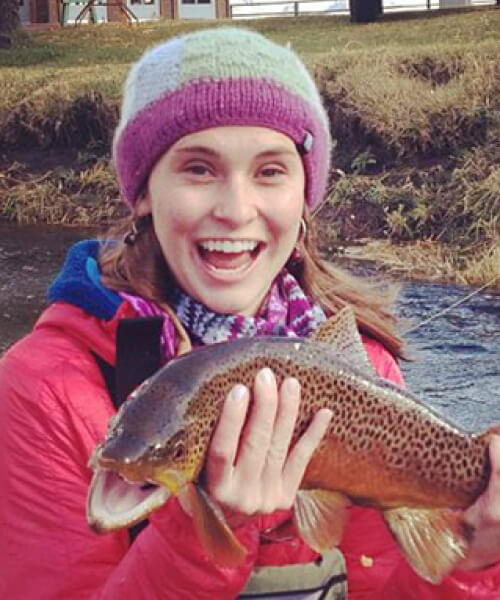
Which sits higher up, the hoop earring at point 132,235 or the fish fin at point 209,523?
the hoop earring at point 132,235

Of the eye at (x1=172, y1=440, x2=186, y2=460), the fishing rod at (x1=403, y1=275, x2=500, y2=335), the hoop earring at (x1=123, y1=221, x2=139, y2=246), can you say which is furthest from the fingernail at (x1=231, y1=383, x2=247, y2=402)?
the fishing rod at (x1=403, y1=275, x2=500, y2=335)

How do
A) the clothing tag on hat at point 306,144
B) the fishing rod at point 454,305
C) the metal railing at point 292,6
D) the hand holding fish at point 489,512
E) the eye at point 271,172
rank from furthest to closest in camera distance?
1. the metal railing at point 292,6
2. the fishing rod at point 454,305
3. the clothing tag on hat at point 306,144
4. the eye at point 271,172
5. the hand holding fish at point 489,512

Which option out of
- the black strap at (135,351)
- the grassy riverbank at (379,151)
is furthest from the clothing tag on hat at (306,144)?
the grassy riverbank at (379,151)

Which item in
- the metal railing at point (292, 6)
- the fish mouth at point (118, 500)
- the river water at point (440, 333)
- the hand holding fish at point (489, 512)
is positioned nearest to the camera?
the fish mouth at point (118, 500)

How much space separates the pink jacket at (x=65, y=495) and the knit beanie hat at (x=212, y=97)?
42 centimetres

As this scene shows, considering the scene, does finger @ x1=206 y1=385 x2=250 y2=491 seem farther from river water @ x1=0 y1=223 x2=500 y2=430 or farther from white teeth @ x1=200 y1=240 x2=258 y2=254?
river water @ x1=0 y1=223 x2=500 y2=430

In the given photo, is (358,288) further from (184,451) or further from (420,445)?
(184,451)

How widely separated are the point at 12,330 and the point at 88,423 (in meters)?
6.69

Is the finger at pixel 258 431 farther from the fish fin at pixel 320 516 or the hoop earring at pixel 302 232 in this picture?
the hoop earring at pixel 302 232

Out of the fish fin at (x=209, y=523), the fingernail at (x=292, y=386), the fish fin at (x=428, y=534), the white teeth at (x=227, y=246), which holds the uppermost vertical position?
the white teeth at (x=227, y=246)

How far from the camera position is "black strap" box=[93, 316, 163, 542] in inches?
114

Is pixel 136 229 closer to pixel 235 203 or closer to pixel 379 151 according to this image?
pixel 235 203

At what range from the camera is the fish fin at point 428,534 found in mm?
2656

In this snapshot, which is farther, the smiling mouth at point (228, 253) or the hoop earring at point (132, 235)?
the hoop earring at point (132, 235)
